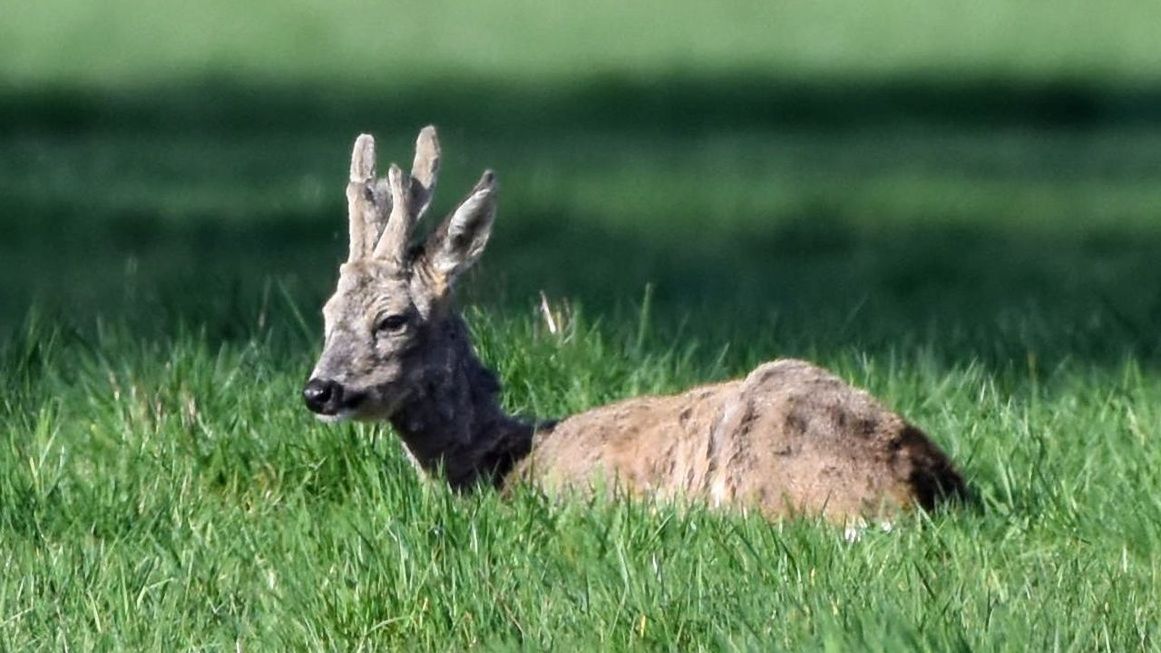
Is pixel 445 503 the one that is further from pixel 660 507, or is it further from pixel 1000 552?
pixel 1000 552

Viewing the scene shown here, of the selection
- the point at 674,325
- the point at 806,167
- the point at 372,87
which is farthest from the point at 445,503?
the point at 372,87

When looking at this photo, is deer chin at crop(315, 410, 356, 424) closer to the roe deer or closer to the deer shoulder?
the roe deer

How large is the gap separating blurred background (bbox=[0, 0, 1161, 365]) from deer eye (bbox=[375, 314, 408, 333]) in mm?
1052

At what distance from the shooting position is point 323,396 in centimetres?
688

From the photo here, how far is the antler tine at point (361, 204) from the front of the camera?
730 cm

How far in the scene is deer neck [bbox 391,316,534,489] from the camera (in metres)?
7.25

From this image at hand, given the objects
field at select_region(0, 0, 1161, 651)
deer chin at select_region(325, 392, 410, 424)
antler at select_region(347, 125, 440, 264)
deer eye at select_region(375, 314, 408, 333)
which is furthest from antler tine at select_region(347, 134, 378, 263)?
field at select_region(0, 0, 1161, 651)

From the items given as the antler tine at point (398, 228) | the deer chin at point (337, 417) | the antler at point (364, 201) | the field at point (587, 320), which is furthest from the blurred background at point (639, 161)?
the deer chin at point (337, 417)

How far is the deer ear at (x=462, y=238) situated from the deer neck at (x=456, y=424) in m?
0.16

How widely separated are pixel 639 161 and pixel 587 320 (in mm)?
11371

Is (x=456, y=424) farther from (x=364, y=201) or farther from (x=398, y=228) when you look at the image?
(x=364, y=201)

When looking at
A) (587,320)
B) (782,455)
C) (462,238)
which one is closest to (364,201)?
(462,238)

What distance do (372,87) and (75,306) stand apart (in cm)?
1500

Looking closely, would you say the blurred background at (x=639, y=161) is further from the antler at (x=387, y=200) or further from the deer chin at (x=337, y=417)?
the deer chin at (x=337, y=417)
